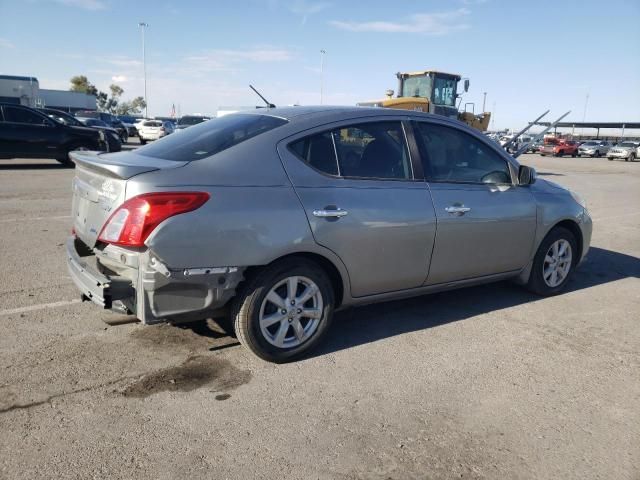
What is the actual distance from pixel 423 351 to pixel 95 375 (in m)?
2.25

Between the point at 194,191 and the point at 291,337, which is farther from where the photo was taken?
the point at 291,337

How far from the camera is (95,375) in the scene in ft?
10.6

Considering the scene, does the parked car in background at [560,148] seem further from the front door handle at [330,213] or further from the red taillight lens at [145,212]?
the red taillight lens at [145,212]

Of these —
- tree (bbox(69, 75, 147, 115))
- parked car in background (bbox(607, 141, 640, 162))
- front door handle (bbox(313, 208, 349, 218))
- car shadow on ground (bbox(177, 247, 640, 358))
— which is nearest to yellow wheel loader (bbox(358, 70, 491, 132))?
car shadow on ground (bbox(177, 247, 640, 358))

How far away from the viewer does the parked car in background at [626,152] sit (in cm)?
4059

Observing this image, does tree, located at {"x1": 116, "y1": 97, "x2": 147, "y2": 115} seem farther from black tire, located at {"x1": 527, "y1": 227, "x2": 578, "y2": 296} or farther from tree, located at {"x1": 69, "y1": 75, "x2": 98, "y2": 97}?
black tire, located at {"x1": 527, "y1": 227, "x2": 578, "y2": 296}

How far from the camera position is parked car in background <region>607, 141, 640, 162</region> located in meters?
40.6

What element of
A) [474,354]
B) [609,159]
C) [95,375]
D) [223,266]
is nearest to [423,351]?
[474,354]

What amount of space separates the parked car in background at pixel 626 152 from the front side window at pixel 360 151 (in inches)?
1721

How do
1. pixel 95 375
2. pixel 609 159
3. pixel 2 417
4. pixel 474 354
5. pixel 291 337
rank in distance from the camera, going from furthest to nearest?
pixel 609 159, pixel 474 354, pixel 291 337, pixel 95 375, pixel 2 417

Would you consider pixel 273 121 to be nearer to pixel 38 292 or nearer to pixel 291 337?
pixel 291 337

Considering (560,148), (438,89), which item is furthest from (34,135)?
(560,148)

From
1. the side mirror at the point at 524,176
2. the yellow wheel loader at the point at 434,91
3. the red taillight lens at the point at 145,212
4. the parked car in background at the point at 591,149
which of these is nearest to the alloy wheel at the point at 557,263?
the side mirror at the point at 524,176

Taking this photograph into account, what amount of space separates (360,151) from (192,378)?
198cm
